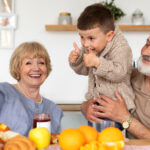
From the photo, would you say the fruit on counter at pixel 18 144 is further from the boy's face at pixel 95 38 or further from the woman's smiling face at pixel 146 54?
the woman's smiling face at pixel 146 54

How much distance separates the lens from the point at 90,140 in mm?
723

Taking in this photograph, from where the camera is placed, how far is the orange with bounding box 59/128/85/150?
675 mm

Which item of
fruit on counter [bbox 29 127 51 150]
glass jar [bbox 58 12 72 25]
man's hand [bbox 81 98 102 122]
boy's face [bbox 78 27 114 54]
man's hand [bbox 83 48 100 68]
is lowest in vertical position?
man's hand [bbox 81 98 102 122]

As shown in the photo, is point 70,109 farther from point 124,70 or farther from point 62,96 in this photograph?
point 124,70

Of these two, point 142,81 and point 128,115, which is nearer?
point 128,115

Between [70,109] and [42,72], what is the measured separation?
3.40 ft

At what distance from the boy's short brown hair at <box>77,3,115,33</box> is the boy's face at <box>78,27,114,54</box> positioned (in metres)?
0.02

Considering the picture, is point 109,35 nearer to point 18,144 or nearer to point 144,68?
point 144,68

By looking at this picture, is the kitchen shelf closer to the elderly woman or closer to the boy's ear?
the elderly woman

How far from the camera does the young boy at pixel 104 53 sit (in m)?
1.26

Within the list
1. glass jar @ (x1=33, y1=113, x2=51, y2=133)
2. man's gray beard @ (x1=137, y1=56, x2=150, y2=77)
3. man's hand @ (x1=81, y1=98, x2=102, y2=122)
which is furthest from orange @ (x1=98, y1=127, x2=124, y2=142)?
man's gray beard @ (x1=137, y1=56, x2=150, y2=77)

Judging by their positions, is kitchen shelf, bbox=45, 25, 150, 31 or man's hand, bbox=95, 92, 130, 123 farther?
kitchen shelf, bbox=45, 25, 150, 31

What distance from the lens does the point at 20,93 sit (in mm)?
1470

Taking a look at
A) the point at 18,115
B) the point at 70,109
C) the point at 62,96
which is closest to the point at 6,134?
the point at 18,115
